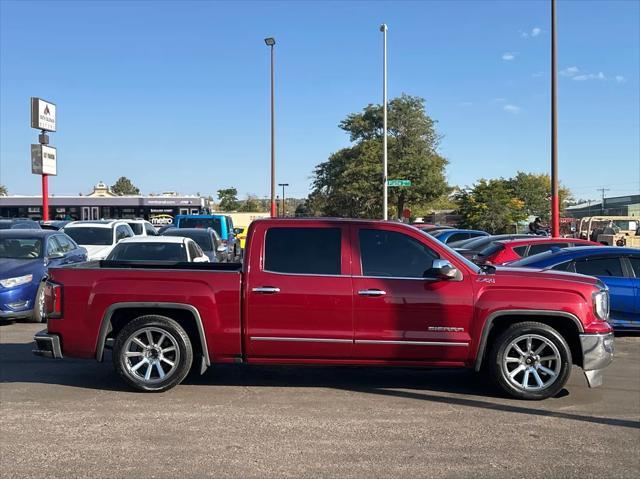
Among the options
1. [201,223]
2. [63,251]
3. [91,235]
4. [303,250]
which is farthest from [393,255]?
[201,223]

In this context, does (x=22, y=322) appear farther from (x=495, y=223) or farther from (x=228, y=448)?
(x=495, y=223)

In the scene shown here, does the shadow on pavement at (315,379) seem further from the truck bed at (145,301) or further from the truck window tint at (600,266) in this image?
the truck window tint at (600,266)

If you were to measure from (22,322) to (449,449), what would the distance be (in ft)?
27.8

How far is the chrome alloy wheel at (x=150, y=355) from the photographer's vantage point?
597 centimetres

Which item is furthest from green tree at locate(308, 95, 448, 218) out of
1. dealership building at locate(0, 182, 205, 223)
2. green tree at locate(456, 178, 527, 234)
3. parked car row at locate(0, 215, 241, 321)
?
parked car row at locate(0, 215, 241, 321)

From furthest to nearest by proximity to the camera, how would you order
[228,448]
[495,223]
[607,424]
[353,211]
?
[353,211] → [495,223] → [607,424] → [228,448]

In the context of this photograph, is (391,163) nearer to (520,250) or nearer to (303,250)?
(520,250)

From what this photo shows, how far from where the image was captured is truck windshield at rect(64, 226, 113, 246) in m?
15.6

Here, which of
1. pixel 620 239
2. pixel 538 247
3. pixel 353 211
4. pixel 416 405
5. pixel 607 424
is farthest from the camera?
pixel 353 211

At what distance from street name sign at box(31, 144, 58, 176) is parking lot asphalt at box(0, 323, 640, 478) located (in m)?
17.1

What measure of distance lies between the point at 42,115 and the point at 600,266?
20.3 metres

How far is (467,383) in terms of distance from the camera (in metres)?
6.62

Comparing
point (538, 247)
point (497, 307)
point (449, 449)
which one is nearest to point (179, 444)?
point (449, 449)

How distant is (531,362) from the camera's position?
19.5 feet
